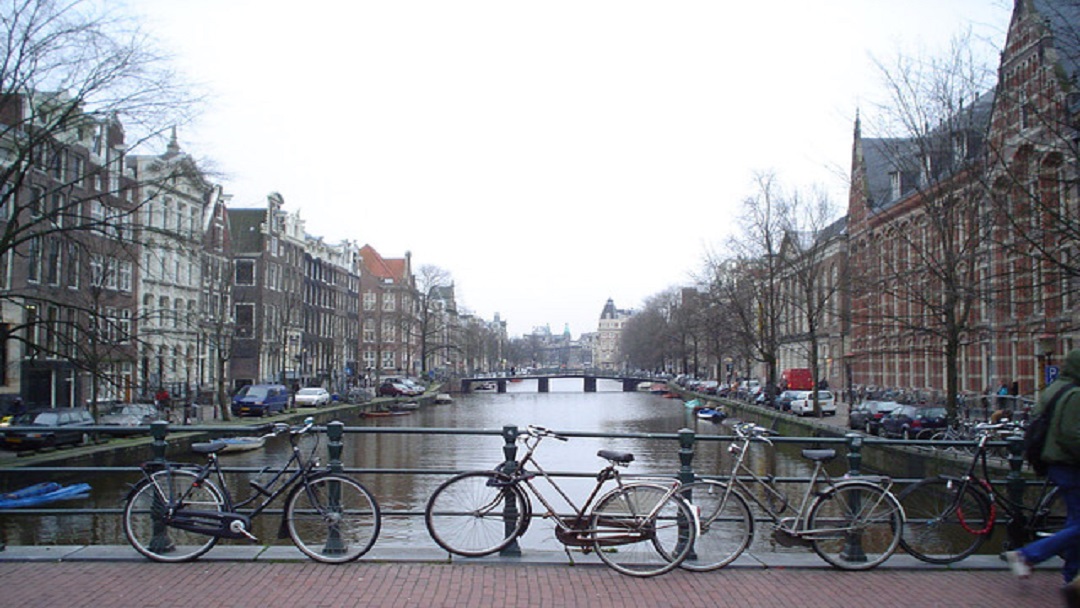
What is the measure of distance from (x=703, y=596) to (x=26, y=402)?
1438 inches

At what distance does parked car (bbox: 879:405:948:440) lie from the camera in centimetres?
2805

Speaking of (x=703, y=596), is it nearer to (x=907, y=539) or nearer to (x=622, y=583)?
(x=622, y=583)

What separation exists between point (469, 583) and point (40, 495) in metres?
15.1

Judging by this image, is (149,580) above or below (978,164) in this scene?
below

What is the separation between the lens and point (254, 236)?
65.9 m

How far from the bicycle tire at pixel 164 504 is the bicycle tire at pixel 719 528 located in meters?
4.14

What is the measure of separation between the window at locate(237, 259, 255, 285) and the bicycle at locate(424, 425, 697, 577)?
60.8 meters

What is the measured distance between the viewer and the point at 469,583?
682cm

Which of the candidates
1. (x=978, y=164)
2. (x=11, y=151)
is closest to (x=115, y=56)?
(x=11, y=151)

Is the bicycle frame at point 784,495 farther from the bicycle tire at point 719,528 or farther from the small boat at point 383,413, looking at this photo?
the small boat at point 383,413

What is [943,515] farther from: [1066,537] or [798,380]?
[798,380]

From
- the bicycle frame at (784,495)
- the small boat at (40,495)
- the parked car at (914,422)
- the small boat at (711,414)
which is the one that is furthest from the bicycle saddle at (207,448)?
the small boat at (711,414)

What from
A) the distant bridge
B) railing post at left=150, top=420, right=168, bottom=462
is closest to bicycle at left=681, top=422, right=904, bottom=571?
railing post at left=150, top=420, right=168, bottom=462

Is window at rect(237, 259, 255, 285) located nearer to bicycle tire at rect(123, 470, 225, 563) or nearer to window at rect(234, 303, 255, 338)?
window at rect(234, 303, 255, 338)
